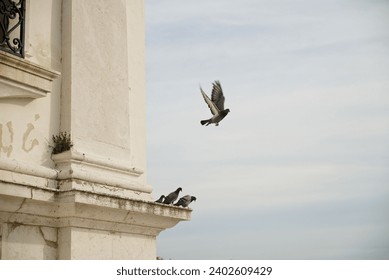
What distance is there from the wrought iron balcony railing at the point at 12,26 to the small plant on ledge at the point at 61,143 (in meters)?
0.98

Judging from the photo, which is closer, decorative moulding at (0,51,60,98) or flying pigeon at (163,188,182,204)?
decorative moulding at (0,51,60,98)

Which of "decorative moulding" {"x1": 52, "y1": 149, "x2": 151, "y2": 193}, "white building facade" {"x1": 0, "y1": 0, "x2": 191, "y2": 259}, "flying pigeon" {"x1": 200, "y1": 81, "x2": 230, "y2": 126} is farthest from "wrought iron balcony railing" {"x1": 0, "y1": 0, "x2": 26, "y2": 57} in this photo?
"flying pigeon" {"x1": 200, "y1": 81, "x2": 230, "y2": 126}

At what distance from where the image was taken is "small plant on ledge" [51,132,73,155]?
726 cm

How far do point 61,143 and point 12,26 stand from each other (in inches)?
53.1

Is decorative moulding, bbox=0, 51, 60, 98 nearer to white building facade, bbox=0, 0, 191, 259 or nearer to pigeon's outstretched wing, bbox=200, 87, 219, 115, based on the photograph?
white building facade, bbox=0, 0, 191, 259

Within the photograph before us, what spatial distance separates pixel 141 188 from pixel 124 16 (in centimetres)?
231

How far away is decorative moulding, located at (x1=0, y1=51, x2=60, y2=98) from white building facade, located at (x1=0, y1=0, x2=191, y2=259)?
1cm

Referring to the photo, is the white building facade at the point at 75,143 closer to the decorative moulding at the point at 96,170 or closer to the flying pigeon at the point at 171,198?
the decorative moulding at the point at 96,170

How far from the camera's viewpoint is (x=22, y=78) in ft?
22.4

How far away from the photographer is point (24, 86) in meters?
6.88

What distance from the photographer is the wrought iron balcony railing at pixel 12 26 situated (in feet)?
22.5

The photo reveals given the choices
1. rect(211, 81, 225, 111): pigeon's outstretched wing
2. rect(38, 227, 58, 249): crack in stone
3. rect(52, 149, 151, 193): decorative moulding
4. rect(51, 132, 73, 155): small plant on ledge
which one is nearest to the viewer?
rect(38, 227, 58, 249): crack in stone
